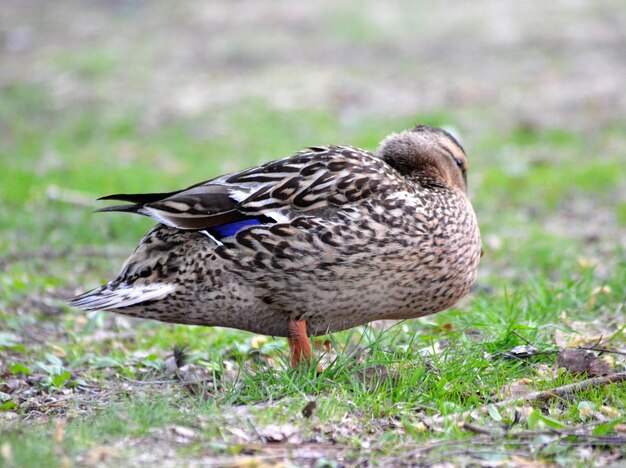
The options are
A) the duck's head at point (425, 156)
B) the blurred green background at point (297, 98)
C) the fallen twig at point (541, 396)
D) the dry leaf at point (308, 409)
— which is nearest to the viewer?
the dry leaf at point (308, 409)

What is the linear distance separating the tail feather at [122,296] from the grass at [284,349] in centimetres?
46

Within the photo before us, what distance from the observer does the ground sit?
4246 mm

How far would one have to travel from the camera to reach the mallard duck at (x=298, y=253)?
16.0ft

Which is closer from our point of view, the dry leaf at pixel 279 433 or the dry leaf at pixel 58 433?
the dry leaf at pixel 58 433

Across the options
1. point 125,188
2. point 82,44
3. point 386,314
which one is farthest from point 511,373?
point 82,44

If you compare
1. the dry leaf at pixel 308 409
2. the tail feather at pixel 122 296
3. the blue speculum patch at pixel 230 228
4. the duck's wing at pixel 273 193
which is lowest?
the dry leaf at pixel 308 409

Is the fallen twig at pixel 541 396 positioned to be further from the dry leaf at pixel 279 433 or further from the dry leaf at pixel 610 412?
the dry leaf at pixel 279 433

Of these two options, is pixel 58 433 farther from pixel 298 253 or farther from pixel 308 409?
pixel 298 253

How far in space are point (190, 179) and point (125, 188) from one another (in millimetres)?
848

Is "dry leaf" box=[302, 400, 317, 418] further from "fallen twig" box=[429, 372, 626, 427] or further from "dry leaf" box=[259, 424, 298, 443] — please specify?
"fallen twig" box=[429, 372, 626, 427]

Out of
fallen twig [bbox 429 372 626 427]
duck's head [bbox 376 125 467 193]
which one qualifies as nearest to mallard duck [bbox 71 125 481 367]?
duck's head [bbox 376 125 467 193]

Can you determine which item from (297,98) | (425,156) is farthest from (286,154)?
(425,156)

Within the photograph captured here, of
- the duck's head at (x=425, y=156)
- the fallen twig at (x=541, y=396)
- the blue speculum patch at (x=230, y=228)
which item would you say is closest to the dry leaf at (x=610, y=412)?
the fallen twig at (x=541, y=396)

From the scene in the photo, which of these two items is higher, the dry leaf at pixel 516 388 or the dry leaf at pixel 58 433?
the dry leaf at pixel 58 433
